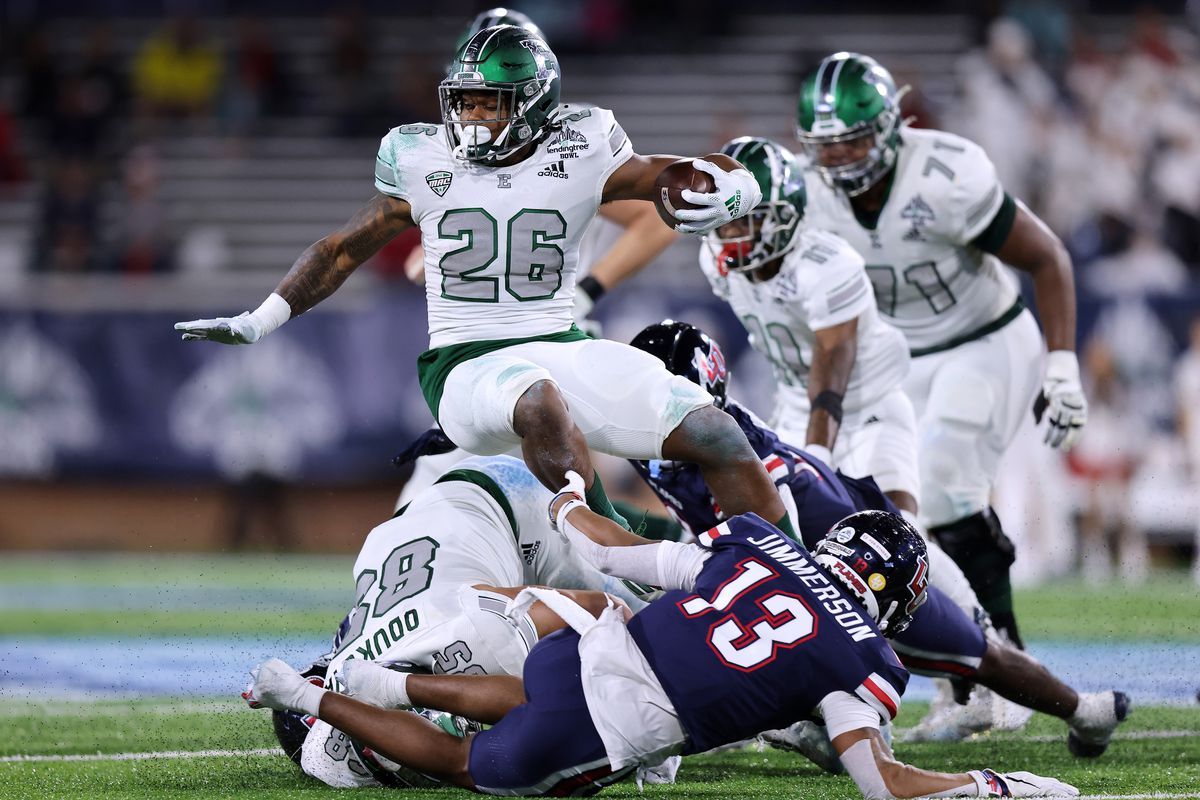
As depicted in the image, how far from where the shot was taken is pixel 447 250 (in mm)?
5305

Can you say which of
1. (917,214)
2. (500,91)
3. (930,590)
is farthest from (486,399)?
(917,214)

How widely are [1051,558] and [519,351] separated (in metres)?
8.26

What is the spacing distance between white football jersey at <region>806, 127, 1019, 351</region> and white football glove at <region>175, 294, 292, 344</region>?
7.88ft

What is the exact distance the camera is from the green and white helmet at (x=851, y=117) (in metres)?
6.60

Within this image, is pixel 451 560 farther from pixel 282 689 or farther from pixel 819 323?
pixel 819 323

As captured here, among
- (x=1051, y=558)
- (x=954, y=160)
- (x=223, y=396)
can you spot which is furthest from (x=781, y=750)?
(x=223, y=396)

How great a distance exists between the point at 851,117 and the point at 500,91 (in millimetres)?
1844

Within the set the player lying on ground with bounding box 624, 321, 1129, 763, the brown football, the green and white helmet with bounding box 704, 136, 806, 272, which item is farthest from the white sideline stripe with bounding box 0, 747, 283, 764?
the green and white helmet with bounding box 704, 136, 806, 272

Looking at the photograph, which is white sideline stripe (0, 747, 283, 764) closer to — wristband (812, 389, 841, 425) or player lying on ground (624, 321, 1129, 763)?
player lying on ground (624, 321, 1129, 763)

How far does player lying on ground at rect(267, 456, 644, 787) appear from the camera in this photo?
4793 mm

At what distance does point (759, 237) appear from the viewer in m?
6.11

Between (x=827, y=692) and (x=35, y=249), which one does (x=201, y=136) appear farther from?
(x=827, y=692)

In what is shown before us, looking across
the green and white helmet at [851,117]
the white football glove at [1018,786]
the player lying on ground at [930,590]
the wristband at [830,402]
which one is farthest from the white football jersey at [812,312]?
the white football glove at [1018,786]

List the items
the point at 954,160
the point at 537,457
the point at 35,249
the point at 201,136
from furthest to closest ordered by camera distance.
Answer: the point at 201,136 < the point at 35,249 < the point at 954,160 < the point at 537,457
